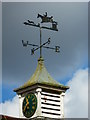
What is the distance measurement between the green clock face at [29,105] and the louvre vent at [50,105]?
47 centimetres

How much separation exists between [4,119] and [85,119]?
5.01 m

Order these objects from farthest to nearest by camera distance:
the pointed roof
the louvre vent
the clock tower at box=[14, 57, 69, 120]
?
the pointed roof → the louvre vent → the clock tower at box=[14, 57, 69, 120]

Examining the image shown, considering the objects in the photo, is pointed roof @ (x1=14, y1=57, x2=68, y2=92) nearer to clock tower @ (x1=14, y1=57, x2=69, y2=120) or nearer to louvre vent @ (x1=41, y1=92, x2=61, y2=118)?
clock tower @ (x1=14, y1=57, x2=69, y2=120)

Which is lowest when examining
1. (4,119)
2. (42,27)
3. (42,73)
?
(4,119)

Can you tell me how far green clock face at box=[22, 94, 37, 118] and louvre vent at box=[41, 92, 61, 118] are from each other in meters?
0.47

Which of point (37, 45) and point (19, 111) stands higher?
point (37, 45)

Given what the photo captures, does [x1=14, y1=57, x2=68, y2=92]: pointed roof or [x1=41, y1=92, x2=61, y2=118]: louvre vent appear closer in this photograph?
[x1=41, y1=92, x2=61, y2=118]: louvre vent

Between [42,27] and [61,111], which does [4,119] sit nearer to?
[61,111]

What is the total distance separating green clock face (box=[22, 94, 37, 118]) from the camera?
3353 cm

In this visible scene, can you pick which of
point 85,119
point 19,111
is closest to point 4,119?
point 19,111

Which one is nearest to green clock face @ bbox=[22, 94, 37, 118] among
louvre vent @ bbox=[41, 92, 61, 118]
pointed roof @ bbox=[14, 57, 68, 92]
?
louvre vent @ bbox=[41, 92, 61, 118]

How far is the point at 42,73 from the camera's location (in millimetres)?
34906

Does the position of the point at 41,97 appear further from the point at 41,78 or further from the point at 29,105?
the point at 41,78

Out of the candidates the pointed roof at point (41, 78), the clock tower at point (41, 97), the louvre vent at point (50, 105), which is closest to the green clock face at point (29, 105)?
the clock tower at point (41, 97)
